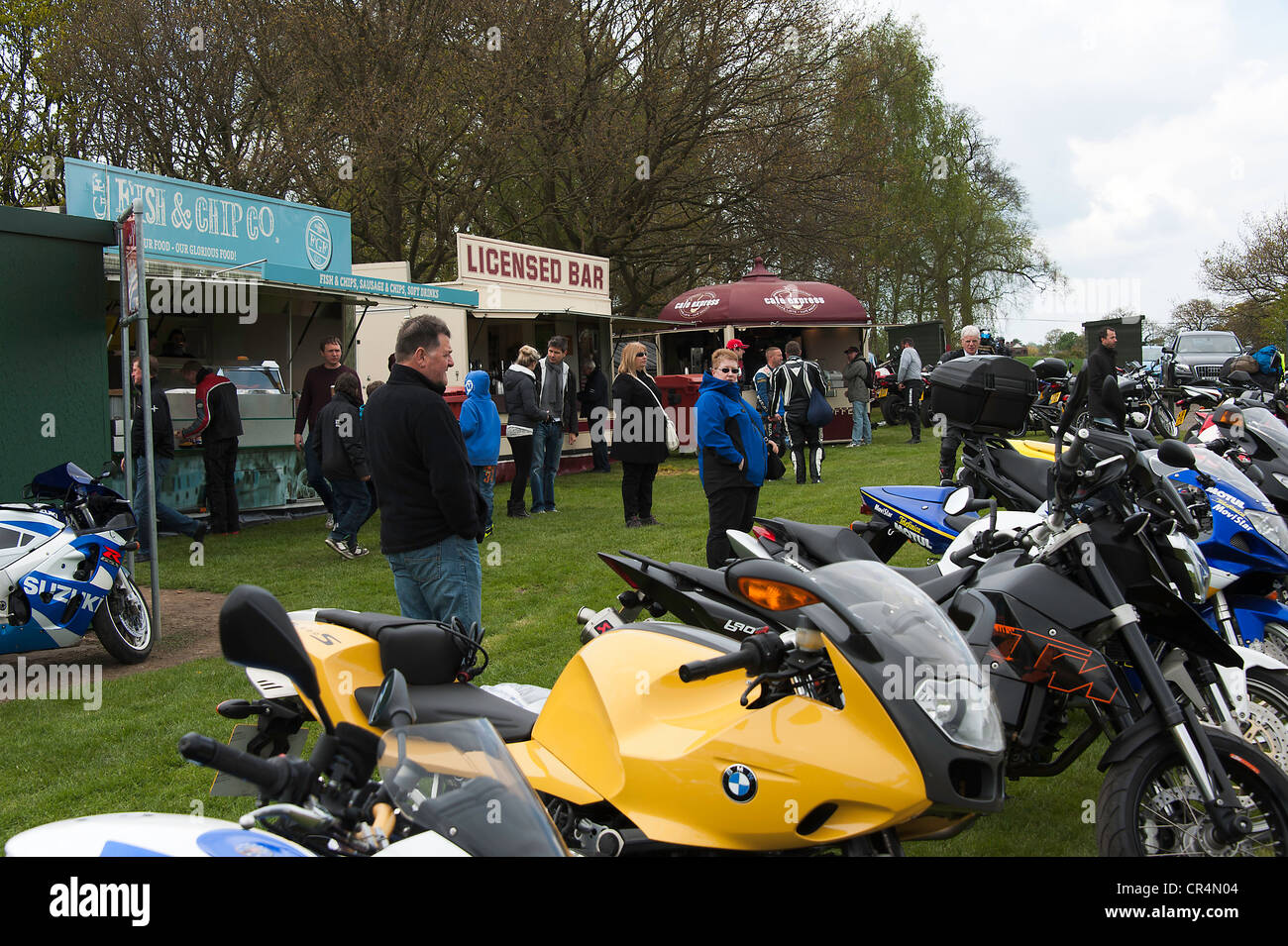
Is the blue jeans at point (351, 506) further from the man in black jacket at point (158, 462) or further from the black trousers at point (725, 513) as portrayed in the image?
the black trousers at point (725, 513)

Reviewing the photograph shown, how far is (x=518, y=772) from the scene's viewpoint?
80.2 inches

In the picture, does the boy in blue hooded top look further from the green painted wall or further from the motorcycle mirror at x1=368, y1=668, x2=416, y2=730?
the motorcycle mirror at x1=368, y1=668, x2=416, y2=730

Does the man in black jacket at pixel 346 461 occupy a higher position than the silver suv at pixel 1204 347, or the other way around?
the silver suv at pixel 1204 347

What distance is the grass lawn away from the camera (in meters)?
4.47

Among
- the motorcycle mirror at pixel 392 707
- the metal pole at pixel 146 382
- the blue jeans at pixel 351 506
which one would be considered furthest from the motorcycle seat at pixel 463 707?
the blue jeans at pixel 351 506

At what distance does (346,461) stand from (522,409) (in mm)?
2747

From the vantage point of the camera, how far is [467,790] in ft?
6.56

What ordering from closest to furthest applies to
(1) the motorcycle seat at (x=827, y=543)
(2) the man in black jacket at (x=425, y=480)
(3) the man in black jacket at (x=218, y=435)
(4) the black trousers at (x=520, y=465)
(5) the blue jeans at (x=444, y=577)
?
1. (2) the man in black jacket at (x=425, y=480)
2. (5) the blue jeans at (x=444, y=577)
3. (1) the motorcycle seat at (x=827, y=543)
4. (3) the man in black jacket at (x=218, y=435)
5. (4) the black trousers at (x=520, y=465)

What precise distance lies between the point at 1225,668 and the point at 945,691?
1.73 metres

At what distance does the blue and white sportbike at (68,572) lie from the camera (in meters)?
6.20

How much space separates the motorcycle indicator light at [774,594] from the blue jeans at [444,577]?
7.76ft
